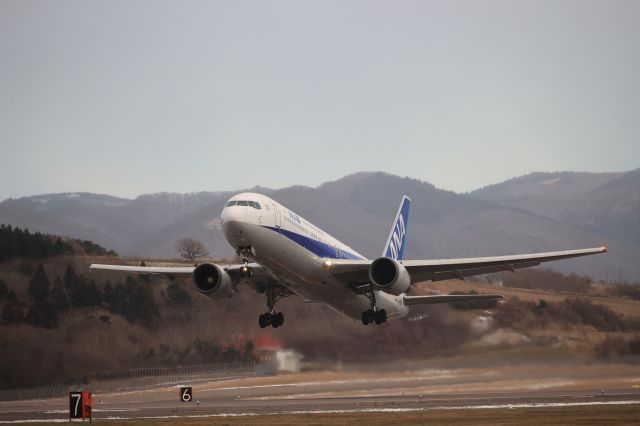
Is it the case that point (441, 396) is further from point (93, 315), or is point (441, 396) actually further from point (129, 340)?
point (93, 315)

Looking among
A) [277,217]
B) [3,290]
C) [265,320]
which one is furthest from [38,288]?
[277,217]

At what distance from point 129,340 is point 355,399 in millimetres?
21127

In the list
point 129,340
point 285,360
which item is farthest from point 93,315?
point 285,360

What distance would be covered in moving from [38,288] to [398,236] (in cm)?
2783

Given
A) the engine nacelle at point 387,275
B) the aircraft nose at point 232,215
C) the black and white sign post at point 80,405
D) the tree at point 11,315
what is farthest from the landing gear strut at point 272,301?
the tree at point 11,315

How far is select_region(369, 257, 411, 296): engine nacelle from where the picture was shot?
3772 cm

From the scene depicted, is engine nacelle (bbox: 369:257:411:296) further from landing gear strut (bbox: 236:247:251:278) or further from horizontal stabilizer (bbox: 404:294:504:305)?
horizontal stabilizer (bbox: 404:294:504:305)

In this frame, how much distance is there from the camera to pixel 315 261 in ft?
122

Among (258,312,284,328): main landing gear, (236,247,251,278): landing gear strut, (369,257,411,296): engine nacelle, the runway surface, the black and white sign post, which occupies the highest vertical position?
(236,247,251,278): landing gear strut

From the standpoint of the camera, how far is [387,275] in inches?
1495

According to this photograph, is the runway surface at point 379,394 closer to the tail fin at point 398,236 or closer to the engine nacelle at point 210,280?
the engine nacelle at point 210,280

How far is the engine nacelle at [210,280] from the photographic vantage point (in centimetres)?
4047

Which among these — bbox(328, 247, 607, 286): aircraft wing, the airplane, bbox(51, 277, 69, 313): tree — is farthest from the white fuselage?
bbox(51, 277, 69, 313): tree

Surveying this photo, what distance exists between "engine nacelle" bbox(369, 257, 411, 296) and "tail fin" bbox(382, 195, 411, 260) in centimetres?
984
